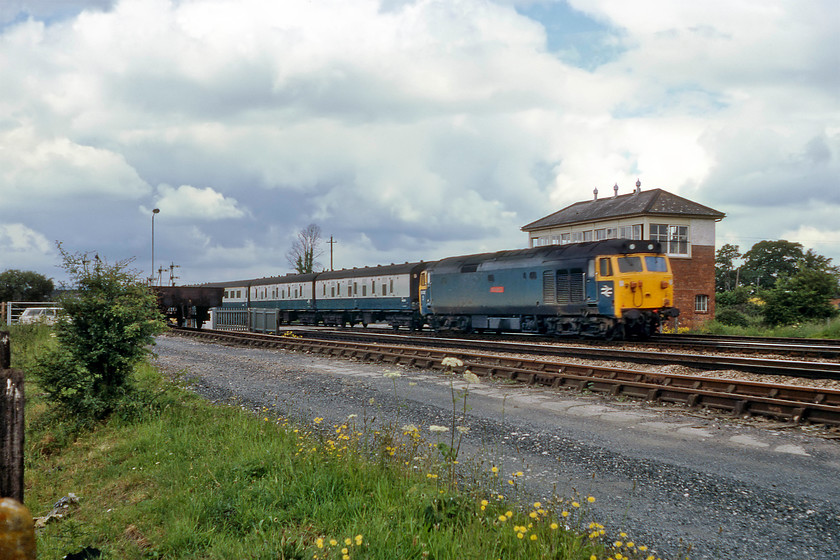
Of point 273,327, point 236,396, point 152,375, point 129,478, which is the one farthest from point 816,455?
point 273,327

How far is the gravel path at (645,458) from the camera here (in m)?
4.49

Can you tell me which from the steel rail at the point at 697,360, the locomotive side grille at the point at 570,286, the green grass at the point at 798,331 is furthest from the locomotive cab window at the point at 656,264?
the green grass at the point at 798,331

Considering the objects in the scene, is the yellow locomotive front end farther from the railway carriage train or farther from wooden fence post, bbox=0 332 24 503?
wooden fence post, bbox=0 332 24 503

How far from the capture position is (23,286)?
7319 centimetres

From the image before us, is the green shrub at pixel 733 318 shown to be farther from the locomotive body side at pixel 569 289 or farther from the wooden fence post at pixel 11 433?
the wooden fence post at pixel 11 433

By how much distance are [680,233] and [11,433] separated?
35467mm

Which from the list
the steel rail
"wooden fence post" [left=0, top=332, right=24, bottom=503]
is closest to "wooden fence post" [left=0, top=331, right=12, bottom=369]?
"wooden fence post" [left=0, top=332, right=24, bottom=503]

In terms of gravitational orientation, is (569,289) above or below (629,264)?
below

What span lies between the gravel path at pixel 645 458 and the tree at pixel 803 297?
22473mm

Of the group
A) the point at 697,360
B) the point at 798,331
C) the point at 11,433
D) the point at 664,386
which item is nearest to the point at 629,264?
the point at 697,360

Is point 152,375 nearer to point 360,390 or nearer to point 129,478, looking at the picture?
point 360,390

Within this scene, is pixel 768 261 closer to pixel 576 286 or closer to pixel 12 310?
pixel 576 286

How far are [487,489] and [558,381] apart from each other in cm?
663

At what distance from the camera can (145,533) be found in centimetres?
510
